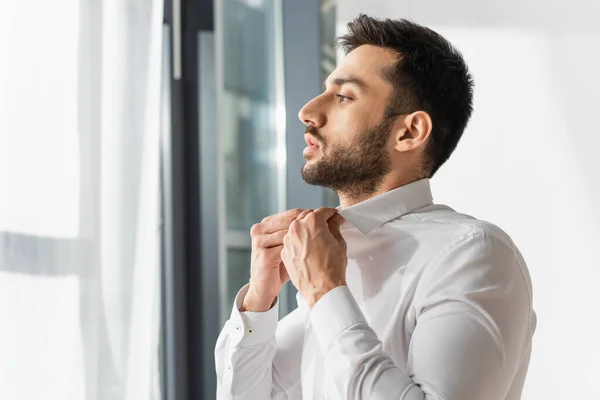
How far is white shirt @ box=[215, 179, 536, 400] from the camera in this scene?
1271 millimetres

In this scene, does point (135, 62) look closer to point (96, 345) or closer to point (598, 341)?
point (96, 345)

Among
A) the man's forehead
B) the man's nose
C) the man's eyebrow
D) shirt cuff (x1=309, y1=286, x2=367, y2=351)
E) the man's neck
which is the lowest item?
shirt cuff (x1=309, y1=286, x2=367, y2=351)

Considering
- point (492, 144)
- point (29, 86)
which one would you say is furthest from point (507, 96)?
point (29, 86)

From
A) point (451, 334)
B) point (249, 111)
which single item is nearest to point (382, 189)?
point (451, 334)

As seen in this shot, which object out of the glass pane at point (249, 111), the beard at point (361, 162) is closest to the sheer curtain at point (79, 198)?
the glass pane at point (249, 111)

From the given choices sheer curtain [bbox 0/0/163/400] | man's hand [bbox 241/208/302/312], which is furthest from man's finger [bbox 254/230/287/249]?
sheer curtain [bbox 0/0/163/400]

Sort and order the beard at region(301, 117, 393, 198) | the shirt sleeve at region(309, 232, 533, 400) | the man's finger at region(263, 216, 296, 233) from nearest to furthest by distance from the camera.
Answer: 1. the shirt sleeve at region(309, 232, 533, 400)
2. the man's finger at region(263, 216, 296, 233)
3. the beard at region(301, 117, 393, 198)

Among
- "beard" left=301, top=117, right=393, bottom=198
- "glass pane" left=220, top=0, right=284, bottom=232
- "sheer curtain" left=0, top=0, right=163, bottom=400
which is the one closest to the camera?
"beard" left=301, top=117, right=393, bottom=198

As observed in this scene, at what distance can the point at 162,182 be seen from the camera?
299 cm

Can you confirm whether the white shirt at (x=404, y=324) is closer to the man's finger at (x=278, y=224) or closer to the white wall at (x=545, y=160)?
the man's finger at (x=278, y=224)

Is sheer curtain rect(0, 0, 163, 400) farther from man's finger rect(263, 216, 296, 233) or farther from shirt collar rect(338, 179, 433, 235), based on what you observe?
shirt collar rect(338, 179, 433, 235)

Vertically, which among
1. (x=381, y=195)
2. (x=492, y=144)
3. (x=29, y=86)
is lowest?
(x=381, y=195)

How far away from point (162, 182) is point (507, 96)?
1.32 metres

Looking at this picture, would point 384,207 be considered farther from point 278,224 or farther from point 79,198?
point 79,198
